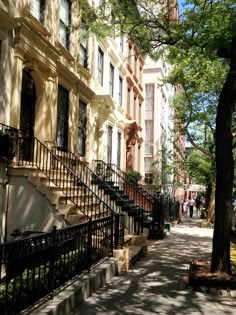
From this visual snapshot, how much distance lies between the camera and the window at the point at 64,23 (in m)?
13.7

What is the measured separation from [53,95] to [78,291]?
7.96m

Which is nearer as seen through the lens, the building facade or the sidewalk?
the sidewalk

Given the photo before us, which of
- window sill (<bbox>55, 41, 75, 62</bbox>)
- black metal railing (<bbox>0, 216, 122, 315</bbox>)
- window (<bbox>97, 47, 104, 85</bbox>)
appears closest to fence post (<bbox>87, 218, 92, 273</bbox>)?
black metal railing (<bbox>0, 216, 122, 315</bbox>)

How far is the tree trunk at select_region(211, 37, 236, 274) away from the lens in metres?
7.64

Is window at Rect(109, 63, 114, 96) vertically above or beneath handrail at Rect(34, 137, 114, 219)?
above

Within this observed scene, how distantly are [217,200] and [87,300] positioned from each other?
10.6 feet

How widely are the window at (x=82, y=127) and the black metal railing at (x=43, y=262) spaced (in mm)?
8147

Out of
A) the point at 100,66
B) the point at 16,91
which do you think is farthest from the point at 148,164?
the point at 16,91

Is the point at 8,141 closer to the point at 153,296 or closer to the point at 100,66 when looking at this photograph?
the point at 153,296

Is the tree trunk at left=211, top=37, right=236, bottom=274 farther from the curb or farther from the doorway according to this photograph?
the doorway

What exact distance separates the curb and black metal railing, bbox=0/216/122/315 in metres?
0.13

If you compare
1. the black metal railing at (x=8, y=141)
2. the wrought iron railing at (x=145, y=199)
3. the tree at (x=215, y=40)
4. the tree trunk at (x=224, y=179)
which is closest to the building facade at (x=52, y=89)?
the black metal railing at (x=8, y=141)

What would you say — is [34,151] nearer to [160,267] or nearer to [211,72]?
[160,267]

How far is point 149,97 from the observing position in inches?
1335
